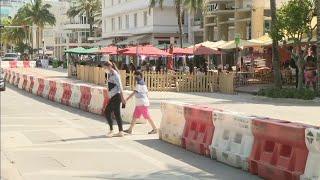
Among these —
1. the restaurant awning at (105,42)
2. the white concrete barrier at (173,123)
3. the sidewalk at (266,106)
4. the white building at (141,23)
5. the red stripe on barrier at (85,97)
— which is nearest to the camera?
the white concrete barrier at (173,123)

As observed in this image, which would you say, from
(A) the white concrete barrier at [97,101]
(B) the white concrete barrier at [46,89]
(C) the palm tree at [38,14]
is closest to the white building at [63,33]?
(C) the palm tree at [38,14]

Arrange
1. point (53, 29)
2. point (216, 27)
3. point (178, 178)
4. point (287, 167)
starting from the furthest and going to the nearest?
point (53, 29) < point (216, 27) < point (178, 178) < point (287, 167)

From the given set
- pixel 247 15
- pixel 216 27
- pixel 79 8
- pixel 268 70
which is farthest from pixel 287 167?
pixel 79 8

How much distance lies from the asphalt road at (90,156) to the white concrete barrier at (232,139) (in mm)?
156

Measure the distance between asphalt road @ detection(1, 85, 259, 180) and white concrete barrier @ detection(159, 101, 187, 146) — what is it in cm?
18

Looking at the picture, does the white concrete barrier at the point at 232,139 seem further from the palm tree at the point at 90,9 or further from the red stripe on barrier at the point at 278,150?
the palm tree at the point at 90,9

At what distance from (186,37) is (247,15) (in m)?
14.3

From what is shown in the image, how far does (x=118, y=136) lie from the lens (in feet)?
44.8

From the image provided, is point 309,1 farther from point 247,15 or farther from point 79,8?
point 79,8

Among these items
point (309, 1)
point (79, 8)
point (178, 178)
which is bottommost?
point (178, 178)

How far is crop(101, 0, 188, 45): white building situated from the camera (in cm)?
6400

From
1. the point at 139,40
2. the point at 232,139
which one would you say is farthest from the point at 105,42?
the point at 232,139

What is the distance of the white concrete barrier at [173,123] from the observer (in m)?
12.3

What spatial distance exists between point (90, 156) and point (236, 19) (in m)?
42.5
